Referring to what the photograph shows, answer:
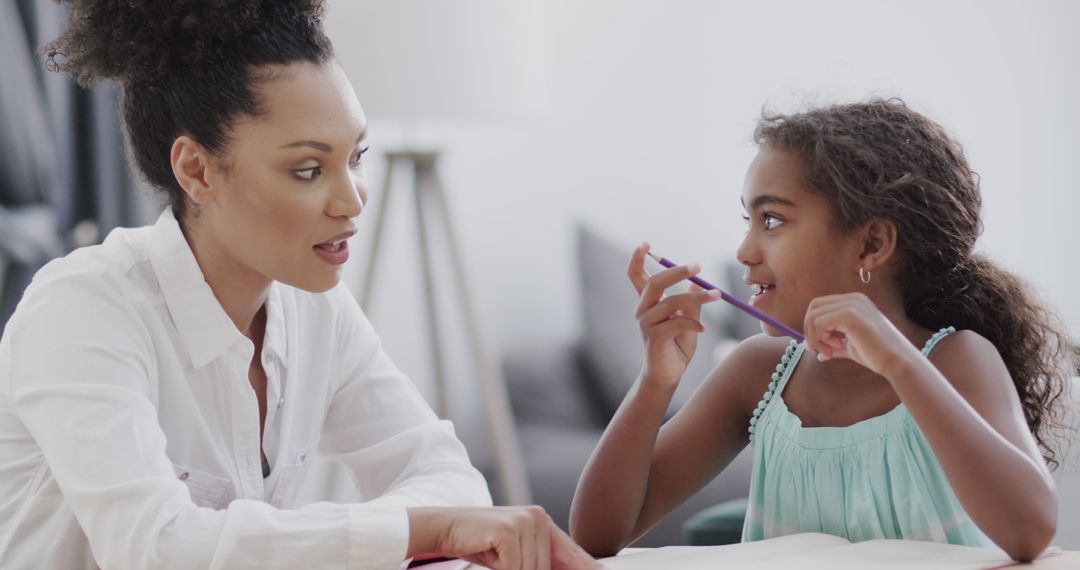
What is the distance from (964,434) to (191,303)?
2.68 feet

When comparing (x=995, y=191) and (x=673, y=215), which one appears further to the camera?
(x=673, y=215)

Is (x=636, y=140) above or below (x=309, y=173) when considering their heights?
below

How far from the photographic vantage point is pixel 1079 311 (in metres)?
3.58

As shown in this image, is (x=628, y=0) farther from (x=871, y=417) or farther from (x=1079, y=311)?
(x=871, y=417)

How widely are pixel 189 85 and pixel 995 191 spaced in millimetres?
2855

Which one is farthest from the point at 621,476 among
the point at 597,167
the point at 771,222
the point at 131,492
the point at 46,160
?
the point at 597,167

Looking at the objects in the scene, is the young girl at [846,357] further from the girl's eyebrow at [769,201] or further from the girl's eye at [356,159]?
the girl's eye at [356,159]

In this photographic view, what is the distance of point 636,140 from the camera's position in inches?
153

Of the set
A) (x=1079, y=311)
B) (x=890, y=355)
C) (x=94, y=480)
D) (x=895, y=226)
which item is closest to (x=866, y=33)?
(x=1079, y=311)

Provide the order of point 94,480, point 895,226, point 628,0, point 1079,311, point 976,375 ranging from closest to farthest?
Result: point 94,480 → point 976,375 → point 895,226 → point 1079,311 → point 628,0

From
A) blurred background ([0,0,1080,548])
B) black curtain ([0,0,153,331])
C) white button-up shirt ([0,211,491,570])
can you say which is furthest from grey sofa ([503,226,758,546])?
white button-up shirt ([0,211,491,570])

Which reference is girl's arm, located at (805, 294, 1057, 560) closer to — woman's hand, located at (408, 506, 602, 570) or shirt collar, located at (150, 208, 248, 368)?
woman's hand, located at (408, 506, 602, 570)

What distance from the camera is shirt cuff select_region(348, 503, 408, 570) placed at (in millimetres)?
1134

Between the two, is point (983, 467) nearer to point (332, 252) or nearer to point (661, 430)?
point (661, 430)
